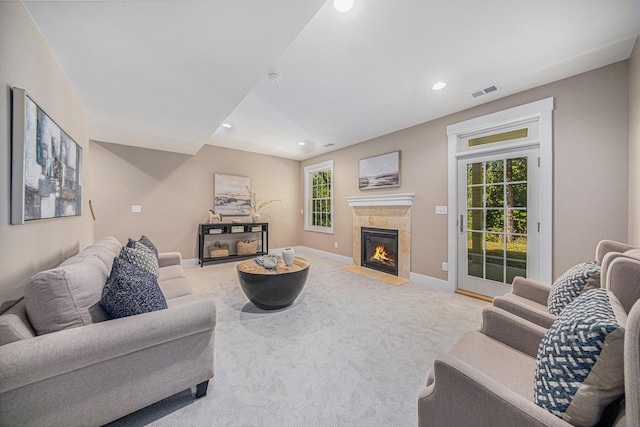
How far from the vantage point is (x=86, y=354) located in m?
1.07

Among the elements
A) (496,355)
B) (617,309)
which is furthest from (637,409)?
(496,355)

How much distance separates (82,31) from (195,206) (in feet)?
12.0

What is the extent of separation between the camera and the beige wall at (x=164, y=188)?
159 inches

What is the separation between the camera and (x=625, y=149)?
7.00 ft

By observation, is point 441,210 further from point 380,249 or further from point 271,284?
point 271,284

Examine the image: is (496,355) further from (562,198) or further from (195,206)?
(195,206)

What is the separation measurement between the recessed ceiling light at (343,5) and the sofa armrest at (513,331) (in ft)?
7.03

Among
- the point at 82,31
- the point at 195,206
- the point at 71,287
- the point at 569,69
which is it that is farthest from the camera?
the point at 195,206

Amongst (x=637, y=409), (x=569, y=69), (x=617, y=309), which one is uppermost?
(x=569, y=69)

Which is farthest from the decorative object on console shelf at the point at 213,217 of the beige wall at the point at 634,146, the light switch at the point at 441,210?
the beige wall at the point at 634,146

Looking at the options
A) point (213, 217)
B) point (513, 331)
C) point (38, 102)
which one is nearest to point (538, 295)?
point (513, 331)

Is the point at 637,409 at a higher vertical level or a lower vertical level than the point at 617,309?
lower

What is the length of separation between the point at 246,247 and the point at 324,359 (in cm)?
370

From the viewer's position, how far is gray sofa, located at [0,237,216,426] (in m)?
0.97
